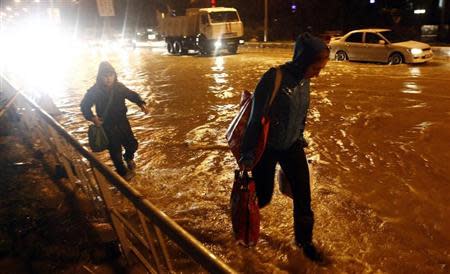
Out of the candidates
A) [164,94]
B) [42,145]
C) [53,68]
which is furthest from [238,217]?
[53,68]

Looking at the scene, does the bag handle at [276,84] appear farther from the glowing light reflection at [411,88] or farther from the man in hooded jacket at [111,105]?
the glowing light reflection at [411,88]

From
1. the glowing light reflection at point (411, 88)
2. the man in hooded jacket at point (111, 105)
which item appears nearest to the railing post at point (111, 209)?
the man in hooded jacket at point (111, 105)

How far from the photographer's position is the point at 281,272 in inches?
145

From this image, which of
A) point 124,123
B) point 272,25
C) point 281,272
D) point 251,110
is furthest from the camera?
point 272,25

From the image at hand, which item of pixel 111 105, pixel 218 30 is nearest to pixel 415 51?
pixel 218 30

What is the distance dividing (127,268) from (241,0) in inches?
1440

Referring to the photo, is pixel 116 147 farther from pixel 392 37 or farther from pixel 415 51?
pixel 392 37

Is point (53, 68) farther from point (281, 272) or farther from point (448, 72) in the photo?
point (281, 272)

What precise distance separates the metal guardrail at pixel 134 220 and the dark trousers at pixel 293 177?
949 mm

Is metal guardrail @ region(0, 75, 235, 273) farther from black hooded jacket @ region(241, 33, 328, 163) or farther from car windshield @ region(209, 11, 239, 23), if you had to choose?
car windshield @ region(209, 11, 239, 23)

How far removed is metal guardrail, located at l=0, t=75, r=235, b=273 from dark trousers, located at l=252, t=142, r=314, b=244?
37.4 inches

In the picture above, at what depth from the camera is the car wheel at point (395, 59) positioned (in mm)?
16359

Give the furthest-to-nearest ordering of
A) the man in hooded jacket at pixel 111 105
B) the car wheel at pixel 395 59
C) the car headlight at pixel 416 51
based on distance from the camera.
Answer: the car wheel at pixel 395 59, the car headlight at pixel 416 51, the man in hooded jacket at pixel 111 105

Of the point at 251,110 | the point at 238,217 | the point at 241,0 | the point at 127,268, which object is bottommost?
the point at 127,268
